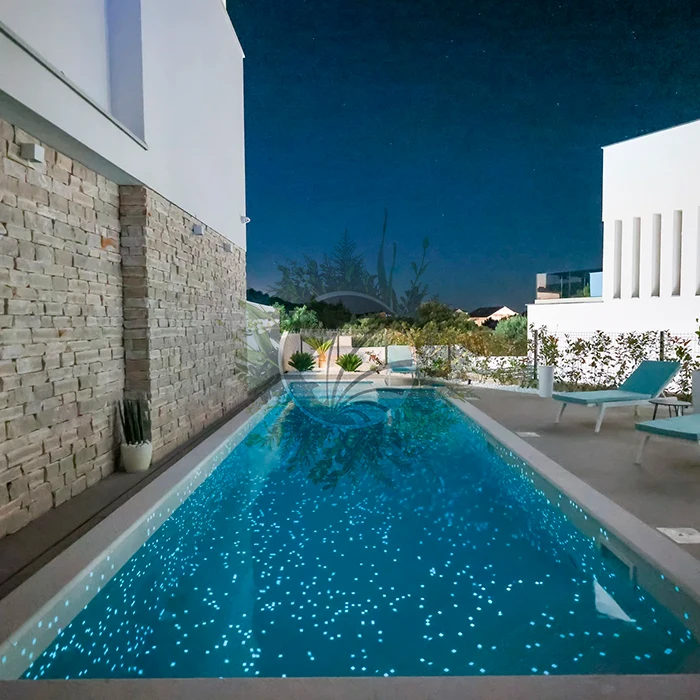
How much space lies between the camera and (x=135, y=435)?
541cm

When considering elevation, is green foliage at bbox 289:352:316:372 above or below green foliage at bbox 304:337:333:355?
below

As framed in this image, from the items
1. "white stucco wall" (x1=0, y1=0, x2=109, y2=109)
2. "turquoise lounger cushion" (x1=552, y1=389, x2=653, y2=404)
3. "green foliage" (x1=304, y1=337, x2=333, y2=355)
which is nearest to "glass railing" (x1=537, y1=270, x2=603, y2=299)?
"green foliage" (x1=304, y1=337, x2=333, y2=355)

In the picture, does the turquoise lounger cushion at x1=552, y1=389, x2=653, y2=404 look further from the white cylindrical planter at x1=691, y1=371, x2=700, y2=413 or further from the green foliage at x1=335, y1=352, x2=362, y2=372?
the green foliage at x1=335, y1=352, x2=362, y2=372

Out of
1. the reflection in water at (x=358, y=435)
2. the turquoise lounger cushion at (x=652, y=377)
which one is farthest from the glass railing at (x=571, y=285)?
the turquoise lounger cushion at (x=652, y=377)

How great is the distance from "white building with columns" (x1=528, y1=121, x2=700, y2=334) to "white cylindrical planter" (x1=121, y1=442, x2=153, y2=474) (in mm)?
13811

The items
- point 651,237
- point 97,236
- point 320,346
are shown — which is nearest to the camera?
point 97,236

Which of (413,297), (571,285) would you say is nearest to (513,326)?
(571,285)

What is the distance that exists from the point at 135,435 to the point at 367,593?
311 cm

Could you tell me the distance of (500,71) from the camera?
22344 millimetres

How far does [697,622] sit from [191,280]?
6280mm

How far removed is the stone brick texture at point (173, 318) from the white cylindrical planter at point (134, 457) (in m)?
0.39

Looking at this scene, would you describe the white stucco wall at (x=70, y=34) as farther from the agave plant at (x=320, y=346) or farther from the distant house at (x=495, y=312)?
the distant house at (x=495, y=312)

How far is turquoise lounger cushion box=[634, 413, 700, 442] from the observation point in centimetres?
489

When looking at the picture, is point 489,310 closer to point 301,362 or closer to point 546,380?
point 301,362
